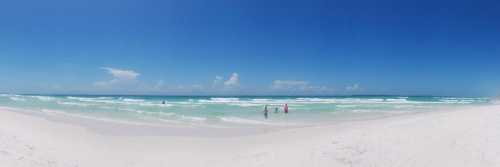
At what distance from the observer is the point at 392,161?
6.22 metres

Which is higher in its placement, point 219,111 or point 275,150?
point 219,111

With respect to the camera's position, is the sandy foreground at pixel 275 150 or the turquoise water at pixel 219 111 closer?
the sandy foreground at pixel 275 150

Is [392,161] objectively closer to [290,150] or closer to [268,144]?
[290,150]

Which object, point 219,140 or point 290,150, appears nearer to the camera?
point 290,150

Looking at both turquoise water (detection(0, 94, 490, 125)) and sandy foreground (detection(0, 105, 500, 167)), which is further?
turquoise water (detection(0, 94, 490, 125))

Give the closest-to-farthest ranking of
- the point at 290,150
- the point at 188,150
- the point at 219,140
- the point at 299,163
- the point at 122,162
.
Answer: the point at 299,163 < the point at 122,162 < the point at 290,150 < the point at 188,150 < the point at 219,140

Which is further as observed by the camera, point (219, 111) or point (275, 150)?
point (219, 111)

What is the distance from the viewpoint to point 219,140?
997 cm

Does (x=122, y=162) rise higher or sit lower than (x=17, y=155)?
lower

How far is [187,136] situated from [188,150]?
2129mm

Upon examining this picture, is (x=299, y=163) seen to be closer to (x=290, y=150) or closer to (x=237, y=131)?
(x=290, y=150)

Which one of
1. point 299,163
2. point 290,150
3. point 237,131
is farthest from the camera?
point 237,131

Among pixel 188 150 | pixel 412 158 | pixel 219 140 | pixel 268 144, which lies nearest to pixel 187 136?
pixel 219 140

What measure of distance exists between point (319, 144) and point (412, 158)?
2429mm
